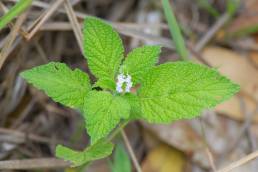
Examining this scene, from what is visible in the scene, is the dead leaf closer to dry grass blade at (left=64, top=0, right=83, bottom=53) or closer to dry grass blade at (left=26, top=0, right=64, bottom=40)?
dry grass blade at (left=64, top=0, right=83, bottom=53)

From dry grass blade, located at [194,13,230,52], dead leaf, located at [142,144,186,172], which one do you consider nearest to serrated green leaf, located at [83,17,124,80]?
dead leaf, located at [142,144,186,172]

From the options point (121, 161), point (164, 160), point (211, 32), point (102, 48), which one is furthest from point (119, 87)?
point (211, 32)

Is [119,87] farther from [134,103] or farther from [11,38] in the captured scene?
[11,38]

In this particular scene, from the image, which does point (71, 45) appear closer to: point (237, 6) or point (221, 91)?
point (237, 6)

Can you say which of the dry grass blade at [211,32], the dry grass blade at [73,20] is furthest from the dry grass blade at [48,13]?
the dry grass blade at [211,32]

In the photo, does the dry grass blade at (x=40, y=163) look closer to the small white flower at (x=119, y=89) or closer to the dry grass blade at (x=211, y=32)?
the small white flower at (x=119, y=89)
